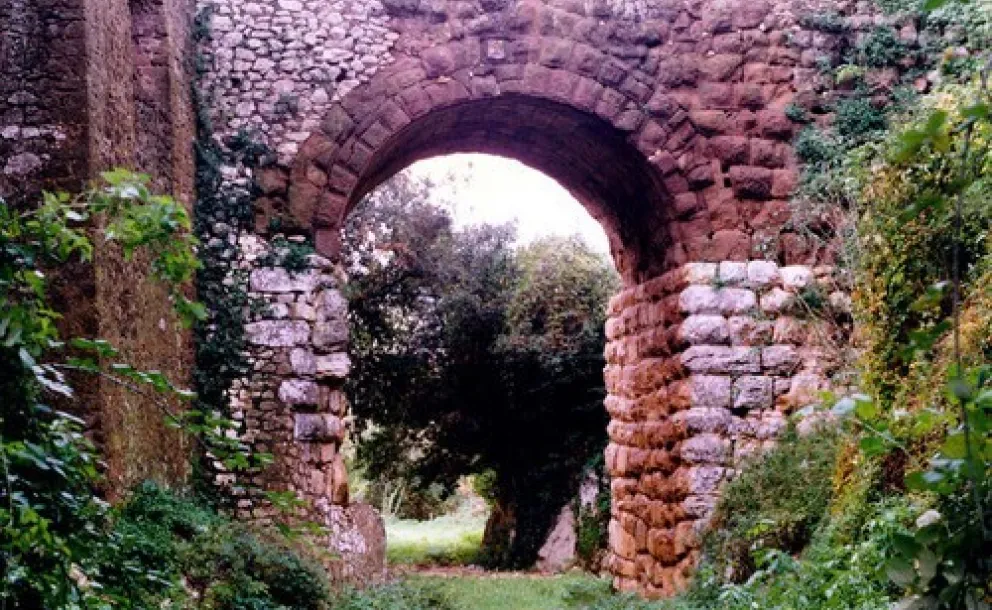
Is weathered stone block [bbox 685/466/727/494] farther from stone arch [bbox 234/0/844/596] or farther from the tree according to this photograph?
the tree

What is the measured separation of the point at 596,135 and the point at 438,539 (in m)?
11.4

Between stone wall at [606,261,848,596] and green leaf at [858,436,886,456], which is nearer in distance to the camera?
green leaf at [858,436,886,456]

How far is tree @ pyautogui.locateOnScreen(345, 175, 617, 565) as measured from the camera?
46.4ft

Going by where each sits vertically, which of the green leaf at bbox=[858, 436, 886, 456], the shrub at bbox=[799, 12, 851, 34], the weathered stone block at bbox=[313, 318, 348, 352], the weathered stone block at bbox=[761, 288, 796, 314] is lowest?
the green leaf at bbox=[858, 436, 886, 456]

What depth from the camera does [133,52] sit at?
6719mm

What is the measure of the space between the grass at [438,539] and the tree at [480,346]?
1.49 m

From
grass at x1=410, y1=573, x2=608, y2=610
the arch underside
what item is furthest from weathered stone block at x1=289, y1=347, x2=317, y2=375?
grass at x1=410, y1=573, x2=608, y2=610

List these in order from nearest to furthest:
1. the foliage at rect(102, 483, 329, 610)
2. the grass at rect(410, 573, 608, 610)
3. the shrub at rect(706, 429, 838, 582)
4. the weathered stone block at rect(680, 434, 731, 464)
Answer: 1. the foliage at rect(102, 483, 329, 610)
2. the shrub at rect(706, 429, 838, 582)
3. the weathered stone block at rect(680, 434, 731, 464)
4. the grass at rect(410, 573, 608, 610)

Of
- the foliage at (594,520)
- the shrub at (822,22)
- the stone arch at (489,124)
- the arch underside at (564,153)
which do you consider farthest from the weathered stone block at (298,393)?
the foliage at (594,520)

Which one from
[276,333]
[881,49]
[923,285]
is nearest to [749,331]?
[923,285]

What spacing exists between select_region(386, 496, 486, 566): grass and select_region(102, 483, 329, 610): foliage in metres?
8.01

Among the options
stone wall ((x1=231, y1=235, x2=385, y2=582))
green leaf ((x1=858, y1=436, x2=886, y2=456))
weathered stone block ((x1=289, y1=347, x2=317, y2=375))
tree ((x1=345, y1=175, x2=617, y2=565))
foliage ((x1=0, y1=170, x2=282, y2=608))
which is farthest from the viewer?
tree ((x1=345, y1=175, x2=617, y2=565))

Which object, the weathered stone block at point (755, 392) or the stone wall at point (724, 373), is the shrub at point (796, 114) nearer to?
the stone wall at point (724, 373)

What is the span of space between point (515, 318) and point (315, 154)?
6.70 metres
